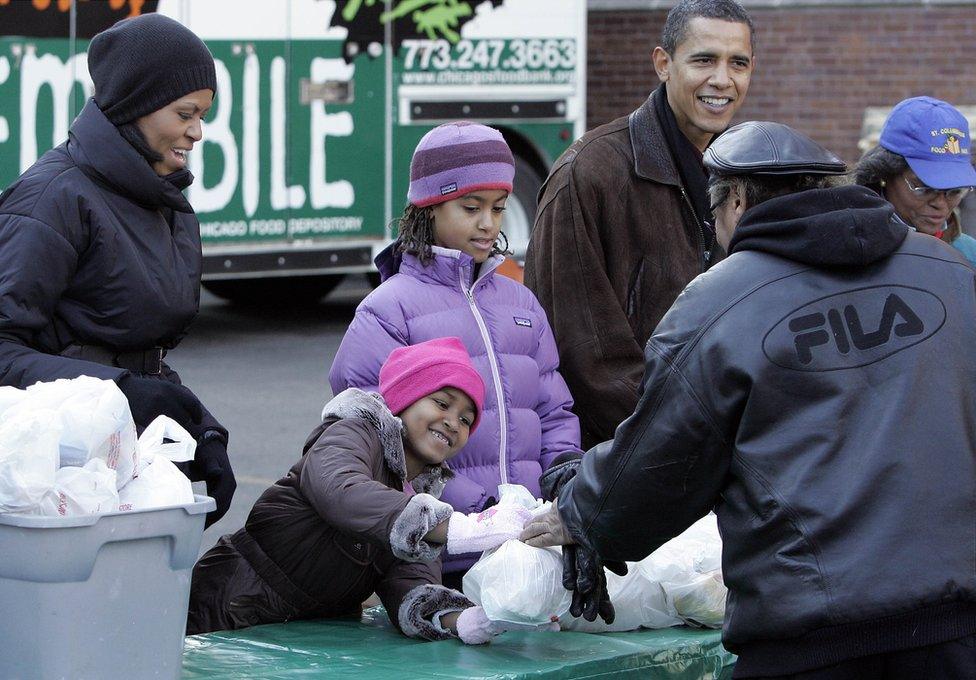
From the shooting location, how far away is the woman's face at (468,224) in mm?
4066

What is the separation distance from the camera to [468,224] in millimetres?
4070

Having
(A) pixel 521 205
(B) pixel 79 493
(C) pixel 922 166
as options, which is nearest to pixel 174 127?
(B) pixel 79 493

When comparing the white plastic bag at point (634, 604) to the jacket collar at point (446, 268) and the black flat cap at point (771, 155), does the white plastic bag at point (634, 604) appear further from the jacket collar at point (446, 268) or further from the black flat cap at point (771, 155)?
the black flat cap at point (771, 155)

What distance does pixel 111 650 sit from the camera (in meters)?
2.85

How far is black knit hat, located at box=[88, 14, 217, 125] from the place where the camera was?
Answer: 355cm

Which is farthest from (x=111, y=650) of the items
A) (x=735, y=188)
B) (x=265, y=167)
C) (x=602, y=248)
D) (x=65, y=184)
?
(x=265, y=167)

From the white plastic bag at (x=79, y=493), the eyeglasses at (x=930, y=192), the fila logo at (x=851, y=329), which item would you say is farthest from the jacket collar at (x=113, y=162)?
the eyeglasses at (x=930, y=192)

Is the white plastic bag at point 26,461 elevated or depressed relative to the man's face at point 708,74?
depressed

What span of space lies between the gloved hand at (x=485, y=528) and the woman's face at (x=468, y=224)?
0.81 metres

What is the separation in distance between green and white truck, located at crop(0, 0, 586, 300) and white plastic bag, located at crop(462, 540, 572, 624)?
23.5 ft

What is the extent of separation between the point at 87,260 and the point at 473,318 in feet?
3.31

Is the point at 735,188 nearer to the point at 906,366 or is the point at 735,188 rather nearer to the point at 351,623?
the point at 906,366

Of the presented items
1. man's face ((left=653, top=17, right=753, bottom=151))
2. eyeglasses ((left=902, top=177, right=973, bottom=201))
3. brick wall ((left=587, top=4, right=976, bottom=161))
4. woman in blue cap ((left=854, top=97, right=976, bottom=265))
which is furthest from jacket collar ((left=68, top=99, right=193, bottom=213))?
brick wall ((left=587, top=4, right=976, bottom=161))

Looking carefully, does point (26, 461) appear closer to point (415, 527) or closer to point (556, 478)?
point (415, 527)
